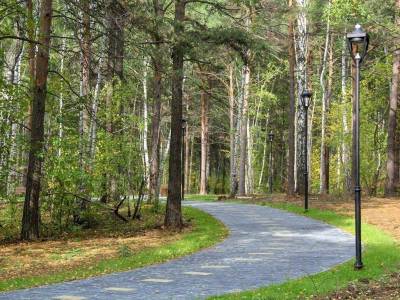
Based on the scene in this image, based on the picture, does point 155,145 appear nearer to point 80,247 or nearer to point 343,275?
point 80,247

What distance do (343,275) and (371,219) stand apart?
839cm

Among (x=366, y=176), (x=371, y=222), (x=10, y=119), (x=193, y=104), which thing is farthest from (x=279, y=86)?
(x=10, y=119)

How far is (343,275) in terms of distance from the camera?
28.0 ft

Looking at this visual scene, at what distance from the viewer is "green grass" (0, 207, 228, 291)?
28.6ft

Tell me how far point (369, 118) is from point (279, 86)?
11.9 meters

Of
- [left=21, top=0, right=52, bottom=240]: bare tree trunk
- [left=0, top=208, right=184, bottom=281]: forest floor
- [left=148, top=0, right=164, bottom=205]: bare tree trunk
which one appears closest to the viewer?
[left=0, top=208, right=184, bottom=281]: forest floor

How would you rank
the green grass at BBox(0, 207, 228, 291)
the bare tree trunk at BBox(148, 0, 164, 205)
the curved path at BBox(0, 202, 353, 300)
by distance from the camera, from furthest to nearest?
the bare tree trunk at BBox(148, 0, 164, 205)
the green grass at BBox(0, 207, 228, 291)
the curved path at BBox(0, 202, 353, 300)

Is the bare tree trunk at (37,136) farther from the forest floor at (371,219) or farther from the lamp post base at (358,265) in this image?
the forest floor at (371,219)

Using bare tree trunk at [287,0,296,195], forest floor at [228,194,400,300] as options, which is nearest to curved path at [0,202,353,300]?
forest floor at [228,194,400,300]

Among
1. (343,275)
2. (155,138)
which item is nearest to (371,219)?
(343,275)

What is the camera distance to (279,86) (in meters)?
43.1

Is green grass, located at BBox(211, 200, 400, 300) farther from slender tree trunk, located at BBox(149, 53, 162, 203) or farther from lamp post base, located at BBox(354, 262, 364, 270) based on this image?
slender tree trunk, located at BBox(149, 53, 162, 203)

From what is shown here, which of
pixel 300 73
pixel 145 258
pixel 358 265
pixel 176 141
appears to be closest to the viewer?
pixel 358 265

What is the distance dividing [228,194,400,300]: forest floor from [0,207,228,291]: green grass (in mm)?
4068
